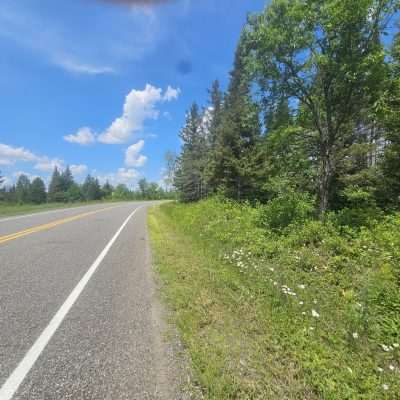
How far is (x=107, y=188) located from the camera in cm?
8925

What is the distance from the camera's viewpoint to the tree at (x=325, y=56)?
5.82 m

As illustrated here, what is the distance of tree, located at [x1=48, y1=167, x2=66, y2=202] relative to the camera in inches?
2793

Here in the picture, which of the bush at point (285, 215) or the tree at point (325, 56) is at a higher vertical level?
the tree at point (325, 56)

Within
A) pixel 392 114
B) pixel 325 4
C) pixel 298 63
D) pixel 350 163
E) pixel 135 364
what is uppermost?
pixel 325 4

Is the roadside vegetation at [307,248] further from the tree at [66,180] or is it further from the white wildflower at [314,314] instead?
the tree at [66,180]

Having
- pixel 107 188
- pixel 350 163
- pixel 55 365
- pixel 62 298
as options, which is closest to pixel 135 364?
pixel 55 365

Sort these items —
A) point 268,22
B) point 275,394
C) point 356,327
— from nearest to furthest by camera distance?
point 275,394 → point 356,327 → point 268,22

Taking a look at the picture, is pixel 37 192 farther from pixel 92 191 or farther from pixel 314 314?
pixel 314 314

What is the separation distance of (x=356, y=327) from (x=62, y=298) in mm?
4545

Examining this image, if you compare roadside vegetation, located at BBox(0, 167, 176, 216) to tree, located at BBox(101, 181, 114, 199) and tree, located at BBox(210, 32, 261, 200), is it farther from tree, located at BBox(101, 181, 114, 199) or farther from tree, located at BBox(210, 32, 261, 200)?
tree, located at BBox(210, 32, 261, 200)

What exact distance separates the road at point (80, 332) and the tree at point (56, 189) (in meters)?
76.6

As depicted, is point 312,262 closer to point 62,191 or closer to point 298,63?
point 298,63

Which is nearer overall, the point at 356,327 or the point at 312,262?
the point at 356,327

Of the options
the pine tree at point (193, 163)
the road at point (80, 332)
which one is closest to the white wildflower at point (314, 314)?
the road at point (80, 332)
